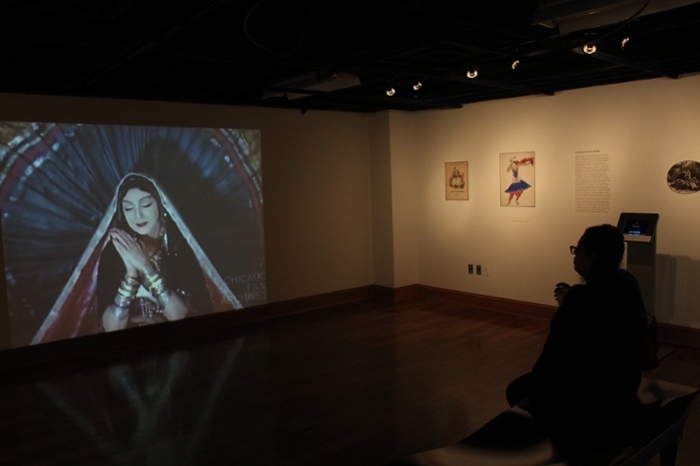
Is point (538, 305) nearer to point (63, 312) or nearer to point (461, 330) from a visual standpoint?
point (461, 330)

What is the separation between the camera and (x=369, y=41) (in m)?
4.04

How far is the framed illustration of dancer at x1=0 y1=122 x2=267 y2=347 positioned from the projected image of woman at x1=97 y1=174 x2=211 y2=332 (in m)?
0.01

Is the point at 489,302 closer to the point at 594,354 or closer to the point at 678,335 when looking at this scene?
the point at 678,335

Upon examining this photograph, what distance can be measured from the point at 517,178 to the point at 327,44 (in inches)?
135

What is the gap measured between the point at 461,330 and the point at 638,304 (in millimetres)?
3829

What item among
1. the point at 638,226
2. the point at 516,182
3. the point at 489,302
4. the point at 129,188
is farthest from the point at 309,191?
the point at 638,226

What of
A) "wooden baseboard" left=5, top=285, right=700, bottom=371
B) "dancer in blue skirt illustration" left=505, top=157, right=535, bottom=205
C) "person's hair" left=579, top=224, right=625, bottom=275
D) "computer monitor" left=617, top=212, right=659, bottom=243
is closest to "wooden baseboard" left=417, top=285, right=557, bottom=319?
"wooden baseboard" left=5, top=285, right=700, bottom=371

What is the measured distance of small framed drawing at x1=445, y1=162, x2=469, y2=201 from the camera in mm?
7301

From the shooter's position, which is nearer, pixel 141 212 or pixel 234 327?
pixel 141 212

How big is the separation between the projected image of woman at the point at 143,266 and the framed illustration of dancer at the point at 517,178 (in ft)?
12.6

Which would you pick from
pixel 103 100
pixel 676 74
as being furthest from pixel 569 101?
pixel 103 100

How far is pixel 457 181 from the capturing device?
7398mm

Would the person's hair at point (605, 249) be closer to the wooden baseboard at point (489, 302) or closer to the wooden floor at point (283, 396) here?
the wooden floor at point (283, 396)

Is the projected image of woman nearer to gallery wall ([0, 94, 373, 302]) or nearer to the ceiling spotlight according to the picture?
gallery wall ([0, 94, 373, 302])
